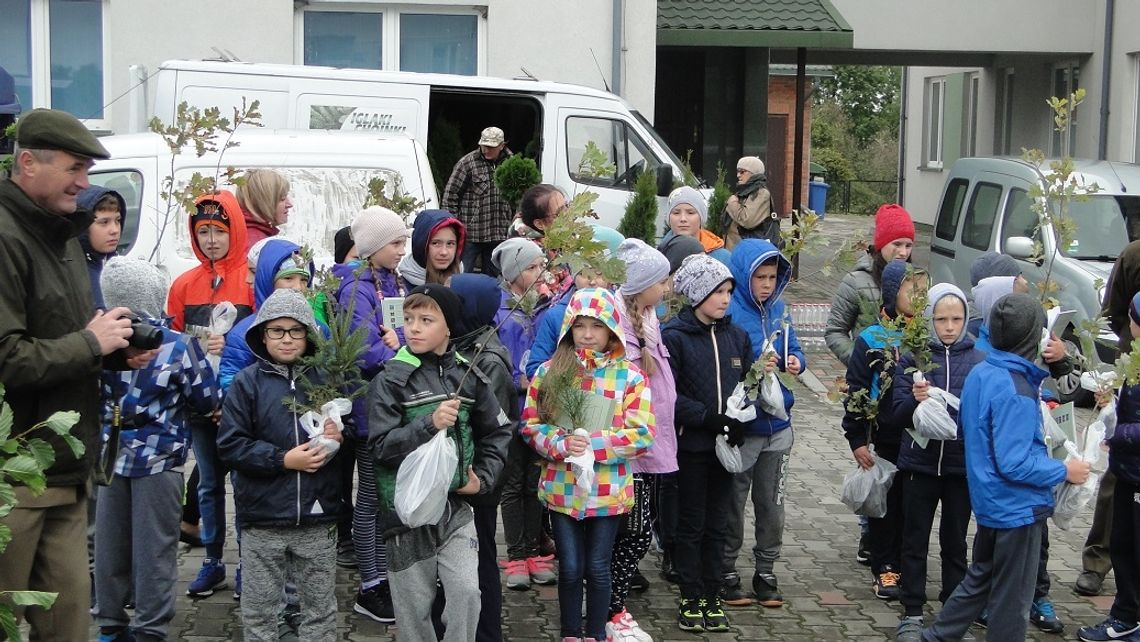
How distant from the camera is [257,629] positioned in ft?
18.0

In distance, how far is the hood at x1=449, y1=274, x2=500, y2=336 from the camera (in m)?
5.60

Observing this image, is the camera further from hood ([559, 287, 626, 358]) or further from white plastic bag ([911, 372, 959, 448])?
white plastic bag ([911, 372, 959, 448])

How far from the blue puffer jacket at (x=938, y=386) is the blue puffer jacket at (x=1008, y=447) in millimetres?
469

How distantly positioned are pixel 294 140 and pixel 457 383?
4.93 m

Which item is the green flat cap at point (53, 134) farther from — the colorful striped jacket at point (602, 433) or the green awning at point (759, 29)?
the green awning at point (759, 29)

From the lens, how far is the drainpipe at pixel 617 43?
15.4 metres

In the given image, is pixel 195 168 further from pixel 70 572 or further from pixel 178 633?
pixel 70 572

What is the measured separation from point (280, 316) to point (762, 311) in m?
2.56

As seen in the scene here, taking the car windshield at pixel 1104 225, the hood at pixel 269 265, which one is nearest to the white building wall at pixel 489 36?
the car windshield at pixel 1104 225

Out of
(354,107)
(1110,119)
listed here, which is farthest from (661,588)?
(1110,119)

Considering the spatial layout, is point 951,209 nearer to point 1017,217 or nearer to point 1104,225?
point 1017,217

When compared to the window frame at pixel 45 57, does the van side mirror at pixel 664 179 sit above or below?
below

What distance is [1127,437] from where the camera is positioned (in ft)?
20.6

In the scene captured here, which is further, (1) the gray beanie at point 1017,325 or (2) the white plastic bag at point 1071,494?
(2) the white plastic bag at point 1071,494
